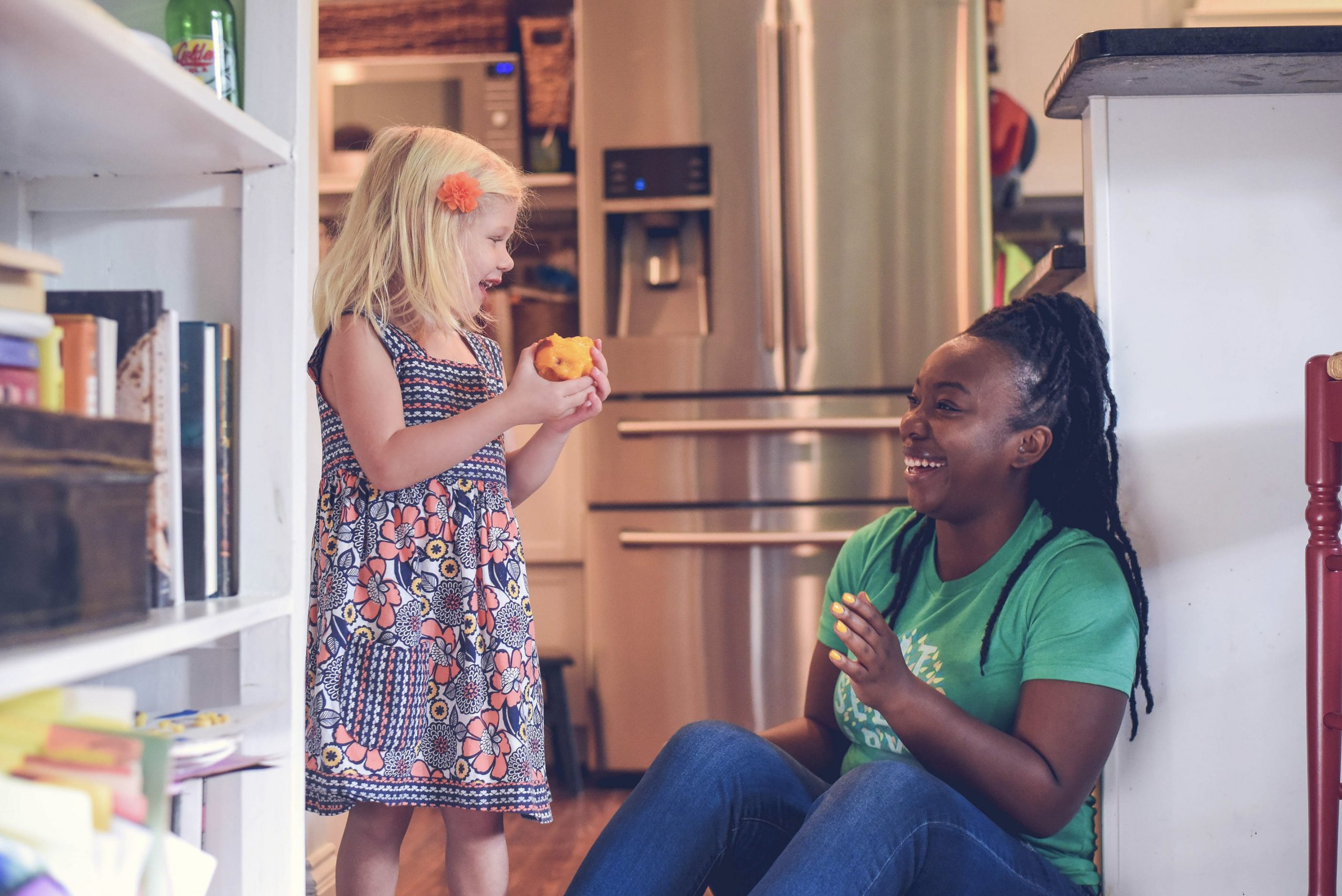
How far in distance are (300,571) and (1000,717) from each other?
71cm

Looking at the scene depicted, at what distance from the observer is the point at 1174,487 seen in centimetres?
120

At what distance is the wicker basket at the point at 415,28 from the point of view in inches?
121

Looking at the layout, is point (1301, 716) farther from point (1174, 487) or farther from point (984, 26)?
point (984, 26)

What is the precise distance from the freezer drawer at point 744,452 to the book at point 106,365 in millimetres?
1868

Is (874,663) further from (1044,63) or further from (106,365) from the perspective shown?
(1044,63)

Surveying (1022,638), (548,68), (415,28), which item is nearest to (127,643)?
(1022,638)

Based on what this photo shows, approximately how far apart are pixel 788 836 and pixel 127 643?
2.52 ft

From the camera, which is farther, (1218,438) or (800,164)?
(800,164)

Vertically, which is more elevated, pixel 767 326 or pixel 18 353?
pixel 767 326

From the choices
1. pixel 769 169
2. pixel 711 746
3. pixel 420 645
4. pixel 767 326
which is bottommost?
pixel 711 746

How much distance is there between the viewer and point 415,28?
3102mm

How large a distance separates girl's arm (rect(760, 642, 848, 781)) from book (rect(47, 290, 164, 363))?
0.85 meters

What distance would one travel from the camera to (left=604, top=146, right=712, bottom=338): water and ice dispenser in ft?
8.57

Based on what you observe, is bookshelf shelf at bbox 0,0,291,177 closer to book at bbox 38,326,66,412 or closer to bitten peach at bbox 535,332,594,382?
book at bbox 38,326,66,412
